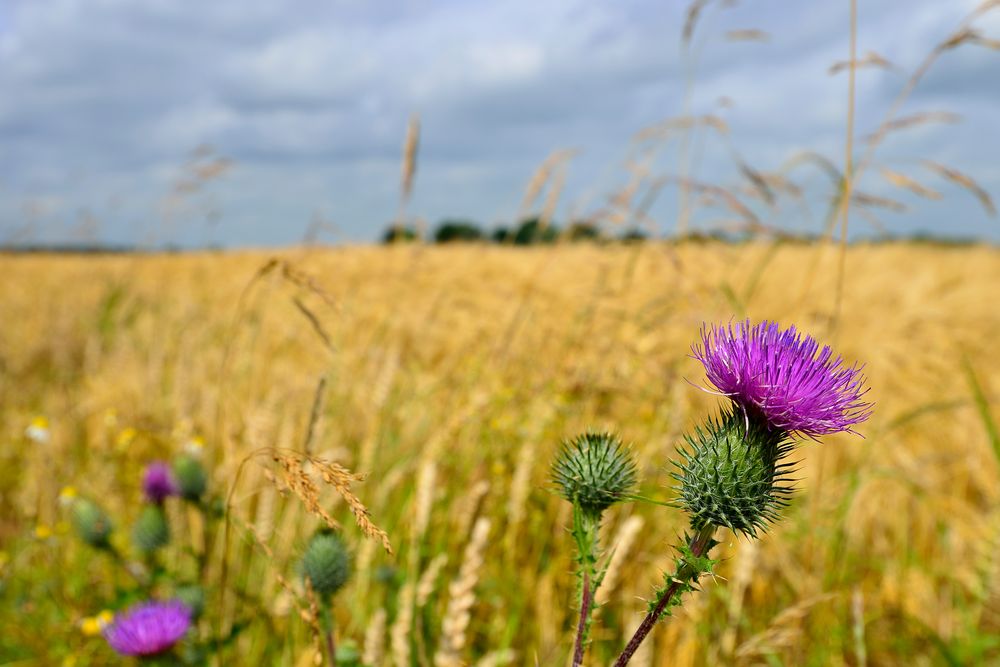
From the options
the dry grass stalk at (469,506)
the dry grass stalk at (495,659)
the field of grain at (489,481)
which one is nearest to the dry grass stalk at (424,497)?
the field of grain at (489,481)

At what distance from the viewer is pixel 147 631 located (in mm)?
1514

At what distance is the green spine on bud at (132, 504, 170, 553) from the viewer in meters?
2.02

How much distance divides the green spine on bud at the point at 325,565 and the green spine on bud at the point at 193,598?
0.55 m

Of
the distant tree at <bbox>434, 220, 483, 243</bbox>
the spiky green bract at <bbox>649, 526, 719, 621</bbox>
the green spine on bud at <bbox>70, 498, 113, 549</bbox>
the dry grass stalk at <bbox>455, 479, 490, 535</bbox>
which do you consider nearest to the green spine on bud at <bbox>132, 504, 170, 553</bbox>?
the green spine on bud at <bbox>70, 498, 113, 549</bbox>

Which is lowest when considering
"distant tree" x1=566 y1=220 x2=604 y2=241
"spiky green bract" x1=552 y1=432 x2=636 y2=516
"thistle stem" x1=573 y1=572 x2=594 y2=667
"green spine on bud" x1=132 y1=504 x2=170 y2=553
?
"green spine on bud" x1=132 y1=504 x2=170 y2=553

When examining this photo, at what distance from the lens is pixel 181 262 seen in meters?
10.6

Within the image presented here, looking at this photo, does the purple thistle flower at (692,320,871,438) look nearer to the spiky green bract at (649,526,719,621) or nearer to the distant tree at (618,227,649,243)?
the spiky green bract at (649,526,719,621)

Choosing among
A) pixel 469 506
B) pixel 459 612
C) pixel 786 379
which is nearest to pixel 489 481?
pixel 469 506

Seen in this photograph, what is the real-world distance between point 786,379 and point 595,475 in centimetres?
30

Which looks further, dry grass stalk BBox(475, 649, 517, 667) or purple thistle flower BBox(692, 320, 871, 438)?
dry grass stalk BBox(475, 649, 517, 667)

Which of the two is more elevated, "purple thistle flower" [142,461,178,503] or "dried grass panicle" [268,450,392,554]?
"dried grass panicle" [268,450,392,554]

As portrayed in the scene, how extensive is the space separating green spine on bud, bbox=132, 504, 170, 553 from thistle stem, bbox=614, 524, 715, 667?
170 cm

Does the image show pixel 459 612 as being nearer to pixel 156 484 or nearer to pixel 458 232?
pixel 156 484

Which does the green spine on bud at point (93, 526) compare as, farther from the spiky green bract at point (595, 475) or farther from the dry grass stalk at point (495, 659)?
the spiky green bract at point (595, 475)
